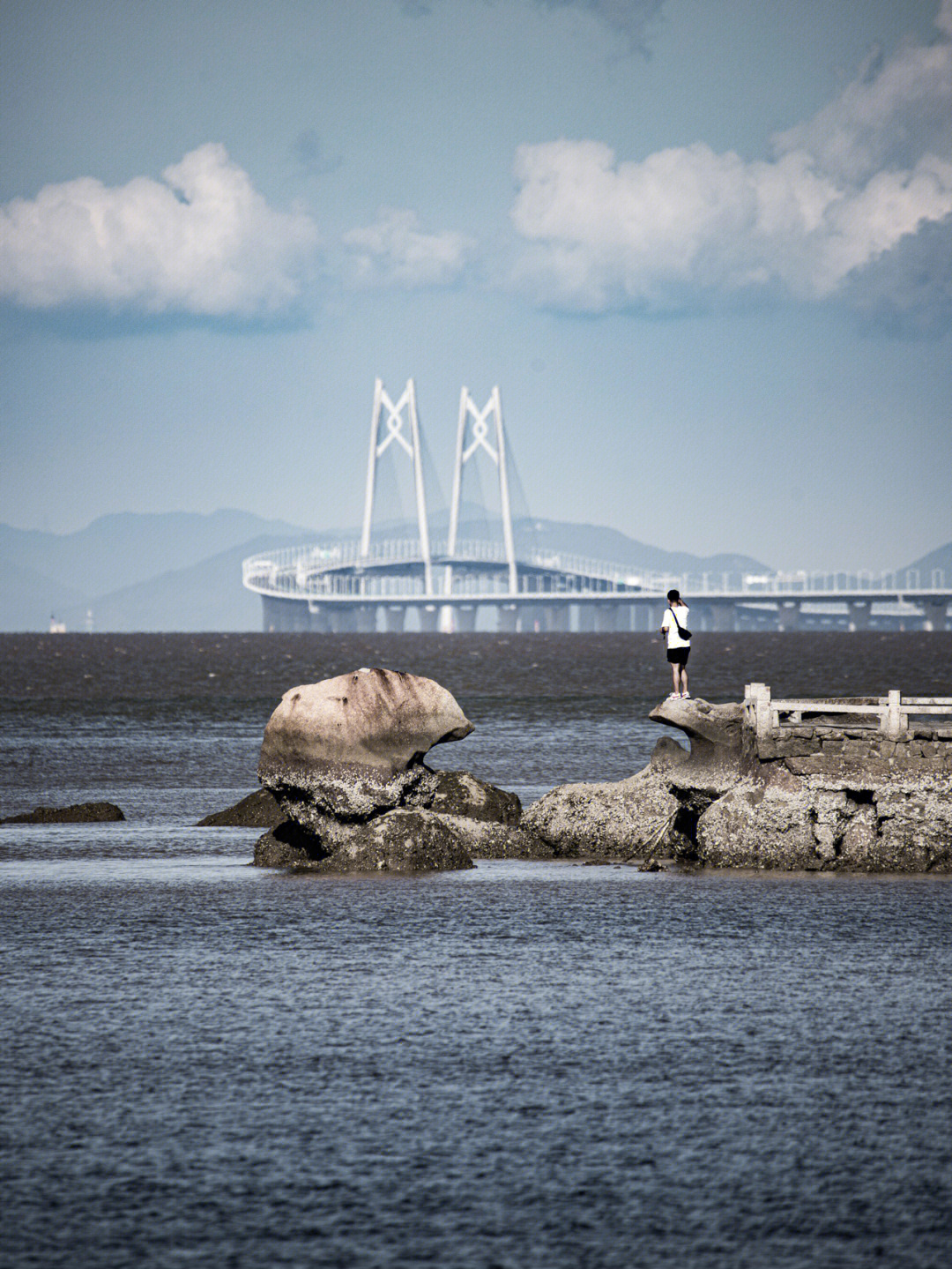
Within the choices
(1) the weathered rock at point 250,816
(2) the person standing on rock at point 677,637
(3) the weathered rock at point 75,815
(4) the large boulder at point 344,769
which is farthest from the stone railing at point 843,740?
(3) the weathered rock at point 75,815

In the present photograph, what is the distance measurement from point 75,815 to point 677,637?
9.13 meters

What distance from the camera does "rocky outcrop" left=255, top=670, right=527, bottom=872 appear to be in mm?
18812

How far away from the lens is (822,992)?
1128 centimetres

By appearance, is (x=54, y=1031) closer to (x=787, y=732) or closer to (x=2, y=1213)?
(x=2, y=1213)

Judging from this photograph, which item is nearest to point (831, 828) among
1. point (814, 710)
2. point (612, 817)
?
point (814, 710)

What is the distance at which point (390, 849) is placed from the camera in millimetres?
18469

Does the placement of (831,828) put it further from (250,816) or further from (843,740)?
(250,816)

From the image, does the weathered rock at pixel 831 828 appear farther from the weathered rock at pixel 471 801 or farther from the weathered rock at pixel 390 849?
the weathered rock at pixel 471 801

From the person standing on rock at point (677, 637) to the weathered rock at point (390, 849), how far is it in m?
4.19

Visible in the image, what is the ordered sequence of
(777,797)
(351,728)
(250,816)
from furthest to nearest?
1. (250,816)
2. (351,728)
3. (777,797)

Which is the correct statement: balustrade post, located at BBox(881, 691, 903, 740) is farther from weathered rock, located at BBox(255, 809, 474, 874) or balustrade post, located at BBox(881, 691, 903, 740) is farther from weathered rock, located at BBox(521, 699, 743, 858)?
weathered rock, located at BBox(255, 809, 474, 874)

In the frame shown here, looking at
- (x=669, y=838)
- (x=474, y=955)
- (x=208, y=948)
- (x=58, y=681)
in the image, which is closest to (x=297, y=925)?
(x=208, y=948)

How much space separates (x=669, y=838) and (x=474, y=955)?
7.01 metres

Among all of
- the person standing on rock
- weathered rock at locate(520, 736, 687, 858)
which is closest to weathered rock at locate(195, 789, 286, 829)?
weathered rock at locate(520, 736, 687, 858)
